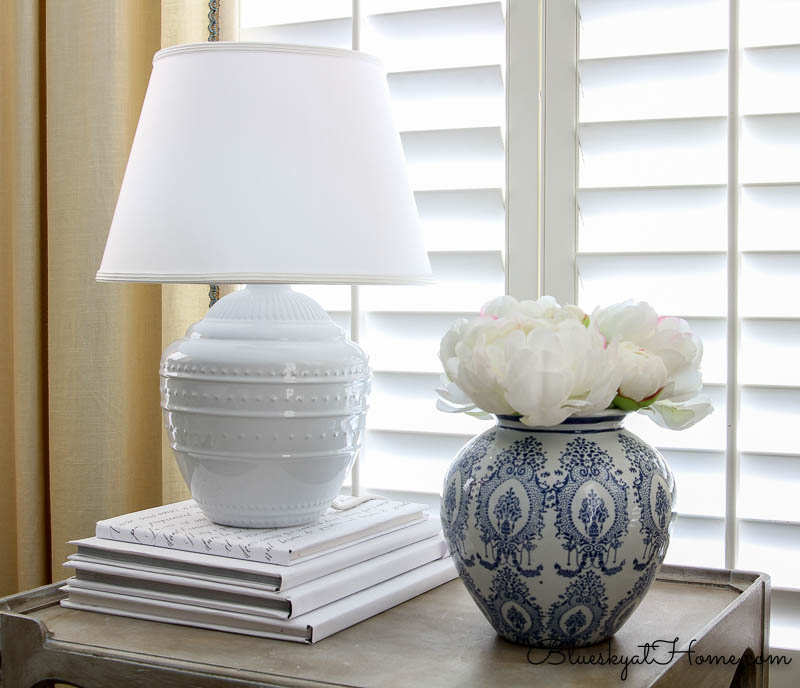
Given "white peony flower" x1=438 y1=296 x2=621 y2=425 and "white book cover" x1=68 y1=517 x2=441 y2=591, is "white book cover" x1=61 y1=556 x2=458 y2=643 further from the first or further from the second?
"white peony flower" x1=438 y1=296 x2=621 y2=425

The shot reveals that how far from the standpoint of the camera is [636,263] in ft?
4.28

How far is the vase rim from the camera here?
806 millimetres

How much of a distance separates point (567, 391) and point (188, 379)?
1.31 ft

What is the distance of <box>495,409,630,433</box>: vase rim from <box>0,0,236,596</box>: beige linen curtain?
723mm

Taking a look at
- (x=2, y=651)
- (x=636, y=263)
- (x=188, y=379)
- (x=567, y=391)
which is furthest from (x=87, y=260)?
(x=567, y=391)

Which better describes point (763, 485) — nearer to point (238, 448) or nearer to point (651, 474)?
point (651, 474)

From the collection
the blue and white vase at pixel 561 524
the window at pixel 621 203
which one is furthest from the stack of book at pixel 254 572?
the window at pixel 621 203

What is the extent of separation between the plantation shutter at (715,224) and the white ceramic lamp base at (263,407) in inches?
19.0

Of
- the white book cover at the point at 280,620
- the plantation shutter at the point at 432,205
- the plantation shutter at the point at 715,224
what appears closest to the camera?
the white book cover at the point at 280,620

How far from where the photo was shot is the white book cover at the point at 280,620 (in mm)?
866

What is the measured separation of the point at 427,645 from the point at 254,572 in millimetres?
168

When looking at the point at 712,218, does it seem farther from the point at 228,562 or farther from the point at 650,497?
the point at 228,562

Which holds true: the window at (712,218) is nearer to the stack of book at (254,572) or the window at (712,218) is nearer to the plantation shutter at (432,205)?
the plantation shutter at (432,205)

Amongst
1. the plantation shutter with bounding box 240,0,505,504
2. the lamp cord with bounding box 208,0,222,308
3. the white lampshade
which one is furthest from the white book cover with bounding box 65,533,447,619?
the lamp cord with bounding box 208,0,222,308
